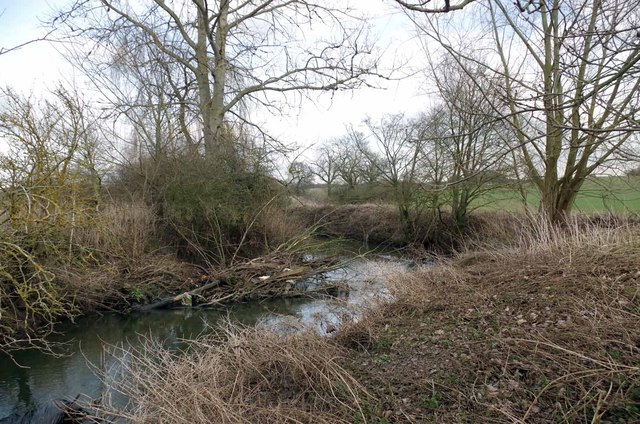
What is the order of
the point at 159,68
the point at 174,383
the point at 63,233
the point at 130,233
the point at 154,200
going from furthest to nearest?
1. the point at 159,68
2. the point at 154,200
3. the point at 130,233
4. the point at 63,233
5. the point at 174,383

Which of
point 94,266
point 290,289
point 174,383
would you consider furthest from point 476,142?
point 174,383

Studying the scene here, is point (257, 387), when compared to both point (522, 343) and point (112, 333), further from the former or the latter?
point (112, 333)

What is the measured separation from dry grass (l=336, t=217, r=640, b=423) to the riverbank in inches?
0.5

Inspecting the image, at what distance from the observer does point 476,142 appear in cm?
1567

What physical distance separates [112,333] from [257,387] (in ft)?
18.4

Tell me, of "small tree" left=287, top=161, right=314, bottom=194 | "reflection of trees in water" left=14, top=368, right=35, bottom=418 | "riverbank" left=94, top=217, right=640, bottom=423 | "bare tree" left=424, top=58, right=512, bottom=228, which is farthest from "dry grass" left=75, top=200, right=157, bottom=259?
→ "bare tree" left=424, top=58, right=512, bottom=228

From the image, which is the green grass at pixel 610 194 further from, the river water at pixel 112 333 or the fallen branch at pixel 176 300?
the fallen branch at pixel 176 300

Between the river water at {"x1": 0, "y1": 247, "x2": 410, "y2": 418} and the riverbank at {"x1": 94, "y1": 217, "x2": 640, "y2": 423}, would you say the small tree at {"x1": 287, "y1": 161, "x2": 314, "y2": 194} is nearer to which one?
the river water at {"x1": 0, "y1": 247, "x2": 410, "y2": 418}

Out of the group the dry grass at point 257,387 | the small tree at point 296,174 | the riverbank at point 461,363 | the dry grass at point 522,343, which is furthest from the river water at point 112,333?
the small tree at point 296,174

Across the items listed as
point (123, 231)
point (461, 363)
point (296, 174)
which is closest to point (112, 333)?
point (123, 231)

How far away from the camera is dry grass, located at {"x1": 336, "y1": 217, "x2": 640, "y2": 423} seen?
3.56 m

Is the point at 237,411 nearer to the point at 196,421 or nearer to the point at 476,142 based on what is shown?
the point at 196,421

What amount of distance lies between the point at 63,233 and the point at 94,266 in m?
1.97

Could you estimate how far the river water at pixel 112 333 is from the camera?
633 cm
